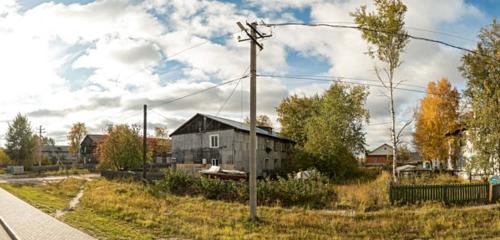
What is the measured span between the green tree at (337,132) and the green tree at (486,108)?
1766cm

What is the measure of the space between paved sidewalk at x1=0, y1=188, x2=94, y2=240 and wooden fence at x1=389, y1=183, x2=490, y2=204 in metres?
14.0

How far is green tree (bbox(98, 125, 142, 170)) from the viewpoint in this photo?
46375 mm

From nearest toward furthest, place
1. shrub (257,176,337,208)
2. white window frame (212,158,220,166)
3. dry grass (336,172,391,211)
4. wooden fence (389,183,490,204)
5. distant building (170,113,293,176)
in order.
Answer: dry grass (336,172,391,211), wooden fence (389,183,490,204), shrub (257,176,337,208), distant building (170,113,293,176), white window frame (212,158,220,166)

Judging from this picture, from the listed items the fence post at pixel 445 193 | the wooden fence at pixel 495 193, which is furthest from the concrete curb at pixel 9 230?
the wooden fence at pixel 495 193

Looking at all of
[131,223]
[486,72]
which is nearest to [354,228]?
[131,223]

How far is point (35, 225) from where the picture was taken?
15.0m

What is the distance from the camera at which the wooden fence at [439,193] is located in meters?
19.4

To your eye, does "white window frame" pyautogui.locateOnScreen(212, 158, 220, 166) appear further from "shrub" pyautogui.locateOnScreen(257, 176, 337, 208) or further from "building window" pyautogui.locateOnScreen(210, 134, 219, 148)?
"shrub" pyautogui.locateOnScreen(257, 176, 337, 208)

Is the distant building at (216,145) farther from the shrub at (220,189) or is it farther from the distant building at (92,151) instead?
the distant building at (92,151)

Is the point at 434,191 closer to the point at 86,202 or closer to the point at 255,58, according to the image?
the point at 255,58

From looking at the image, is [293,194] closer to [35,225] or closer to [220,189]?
[220,189]

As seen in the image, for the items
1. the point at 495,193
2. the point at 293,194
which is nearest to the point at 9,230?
the point at 293,194

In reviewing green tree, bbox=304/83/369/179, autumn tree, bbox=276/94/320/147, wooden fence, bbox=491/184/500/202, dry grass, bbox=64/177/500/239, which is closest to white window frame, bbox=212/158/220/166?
green tree, bbox=304/83/369/179

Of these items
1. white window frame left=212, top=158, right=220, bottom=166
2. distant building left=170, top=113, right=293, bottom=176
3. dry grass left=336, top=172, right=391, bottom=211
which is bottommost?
A: dry grass left=336, top=172, right=391, bottom=211
